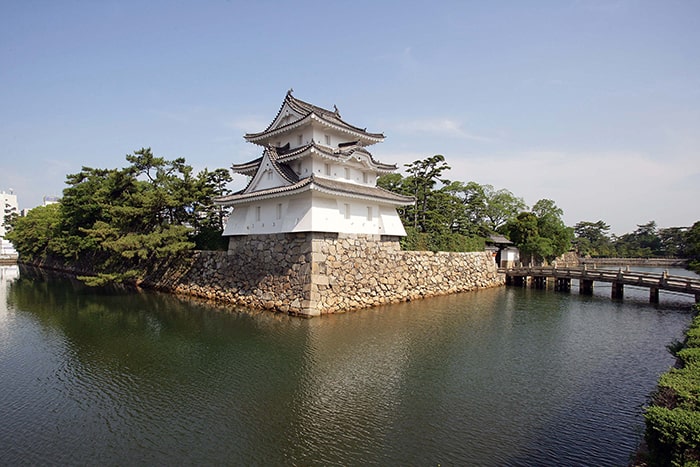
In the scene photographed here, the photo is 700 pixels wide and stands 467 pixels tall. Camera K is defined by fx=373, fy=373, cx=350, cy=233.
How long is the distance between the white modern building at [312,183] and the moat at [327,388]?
16.1 feet

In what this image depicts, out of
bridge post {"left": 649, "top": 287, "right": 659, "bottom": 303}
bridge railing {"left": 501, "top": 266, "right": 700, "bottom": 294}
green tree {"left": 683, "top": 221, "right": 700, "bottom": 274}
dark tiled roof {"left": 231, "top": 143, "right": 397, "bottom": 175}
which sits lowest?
bridge post {"left": 649, "top": 287, "right": 659, "bottom": 303}

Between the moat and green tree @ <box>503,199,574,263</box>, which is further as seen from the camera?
green tree @ <box>503,199,574,263</box>

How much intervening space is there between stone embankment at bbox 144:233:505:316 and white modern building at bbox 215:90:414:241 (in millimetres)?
730

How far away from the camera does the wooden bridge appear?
20.7 metres

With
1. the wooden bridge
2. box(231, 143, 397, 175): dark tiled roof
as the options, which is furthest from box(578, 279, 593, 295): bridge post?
box(231, 143, 397, 175): dark tiled roof

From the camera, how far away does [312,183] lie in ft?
54.2

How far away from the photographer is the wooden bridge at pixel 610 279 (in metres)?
20.7

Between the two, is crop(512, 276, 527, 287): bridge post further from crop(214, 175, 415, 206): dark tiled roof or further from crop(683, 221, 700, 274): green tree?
crop(214, 175, 415, 206): dark tiled roof

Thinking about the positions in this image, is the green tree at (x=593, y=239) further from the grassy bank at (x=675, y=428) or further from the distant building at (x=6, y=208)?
the distant building at (x=6, y=208)

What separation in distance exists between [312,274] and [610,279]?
19.9 metres

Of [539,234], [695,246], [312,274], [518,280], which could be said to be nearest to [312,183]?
[312,274]

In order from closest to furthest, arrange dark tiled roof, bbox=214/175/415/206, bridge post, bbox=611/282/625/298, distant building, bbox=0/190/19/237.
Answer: dark tiled roof, bbox=214/175/415/206, bridge post, bbox=611/282/625/298, distant building, bbox=0/190/19/237

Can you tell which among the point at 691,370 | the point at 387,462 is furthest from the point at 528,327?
the point at 387,462

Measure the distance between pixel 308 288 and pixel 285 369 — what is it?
22.2 ft
